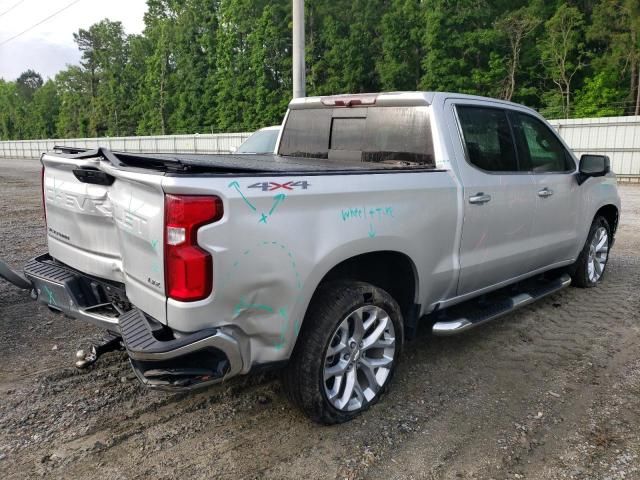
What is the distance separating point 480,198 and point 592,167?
1803 mm

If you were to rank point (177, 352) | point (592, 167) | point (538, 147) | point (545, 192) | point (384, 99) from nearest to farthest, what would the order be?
1. point (177, 352)
2. point (384, 99)
3. point (545, 192)
4. point (538, 147)
5. point (592, 167)

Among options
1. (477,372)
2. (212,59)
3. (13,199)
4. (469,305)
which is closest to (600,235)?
(469,305)

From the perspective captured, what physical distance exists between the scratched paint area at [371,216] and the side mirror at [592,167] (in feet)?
8.68

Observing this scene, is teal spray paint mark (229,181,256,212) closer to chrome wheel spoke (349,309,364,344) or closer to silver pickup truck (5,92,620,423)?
silver pickup truck (5,92,620,423)

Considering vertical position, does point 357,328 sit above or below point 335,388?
above

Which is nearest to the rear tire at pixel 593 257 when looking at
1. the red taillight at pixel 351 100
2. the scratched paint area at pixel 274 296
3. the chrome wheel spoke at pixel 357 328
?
the red taillight at pixel 351 100

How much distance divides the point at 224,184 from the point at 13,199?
1416 cm

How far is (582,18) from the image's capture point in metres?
33.2

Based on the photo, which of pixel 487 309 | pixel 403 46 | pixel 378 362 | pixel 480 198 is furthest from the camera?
pixel 403 46

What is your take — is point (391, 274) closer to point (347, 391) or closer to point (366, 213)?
point (366, 213)

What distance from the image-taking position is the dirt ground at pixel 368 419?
9.04 feet

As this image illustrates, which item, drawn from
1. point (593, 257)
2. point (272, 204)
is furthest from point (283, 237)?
point (593, 257)

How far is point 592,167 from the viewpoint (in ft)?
16.1

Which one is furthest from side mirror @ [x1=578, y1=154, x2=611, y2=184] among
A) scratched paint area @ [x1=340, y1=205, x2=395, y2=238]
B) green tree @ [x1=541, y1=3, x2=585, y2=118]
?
green tree @ [x1=541, y1=3, x2=585, y2=118]
